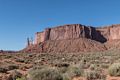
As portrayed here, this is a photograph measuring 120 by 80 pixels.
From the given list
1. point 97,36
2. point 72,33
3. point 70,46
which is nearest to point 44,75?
point 70,46

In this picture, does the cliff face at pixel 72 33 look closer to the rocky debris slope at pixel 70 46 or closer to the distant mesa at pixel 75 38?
the distant mesa at pixel 75 38

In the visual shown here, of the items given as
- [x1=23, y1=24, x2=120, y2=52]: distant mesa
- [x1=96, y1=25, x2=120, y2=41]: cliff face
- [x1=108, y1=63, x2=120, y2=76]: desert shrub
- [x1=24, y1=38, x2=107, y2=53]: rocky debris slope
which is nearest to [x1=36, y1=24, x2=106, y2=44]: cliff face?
[x1=23, y1=24, x2=120, y2=52]: distant mesa

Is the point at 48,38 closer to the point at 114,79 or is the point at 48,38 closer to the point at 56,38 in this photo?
the point at 56,38

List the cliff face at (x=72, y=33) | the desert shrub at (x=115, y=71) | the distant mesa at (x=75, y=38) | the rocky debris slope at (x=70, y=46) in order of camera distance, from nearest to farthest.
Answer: the desert shrub at (x=115, y=71) < the rocky debris slope at (x=70, y=46) < the distant mesa at (x=75, y=38) < the cliff face at (x=72, y=33)

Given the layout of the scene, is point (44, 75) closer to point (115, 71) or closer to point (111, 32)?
point (115, 71)

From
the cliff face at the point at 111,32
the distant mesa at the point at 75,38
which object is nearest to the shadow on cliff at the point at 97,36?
the distant mesa at the point at 75,38

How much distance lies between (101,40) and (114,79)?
121949 millimetres

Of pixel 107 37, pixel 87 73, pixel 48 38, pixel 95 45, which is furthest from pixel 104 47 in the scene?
pixel 87 73

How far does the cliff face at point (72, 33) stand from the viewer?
129m

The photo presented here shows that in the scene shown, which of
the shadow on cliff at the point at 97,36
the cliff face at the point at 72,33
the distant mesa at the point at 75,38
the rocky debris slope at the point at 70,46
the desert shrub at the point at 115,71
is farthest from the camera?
the shadow on cliff at the point at 97,36

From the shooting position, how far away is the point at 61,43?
389ft

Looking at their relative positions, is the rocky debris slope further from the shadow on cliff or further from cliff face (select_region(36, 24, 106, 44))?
the shadow on cliff

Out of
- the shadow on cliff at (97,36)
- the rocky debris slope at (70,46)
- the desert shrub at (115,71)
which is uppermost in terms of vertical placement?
the shadow on cliff at (97,36)

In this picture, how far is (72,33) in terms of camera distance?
13125 cm
